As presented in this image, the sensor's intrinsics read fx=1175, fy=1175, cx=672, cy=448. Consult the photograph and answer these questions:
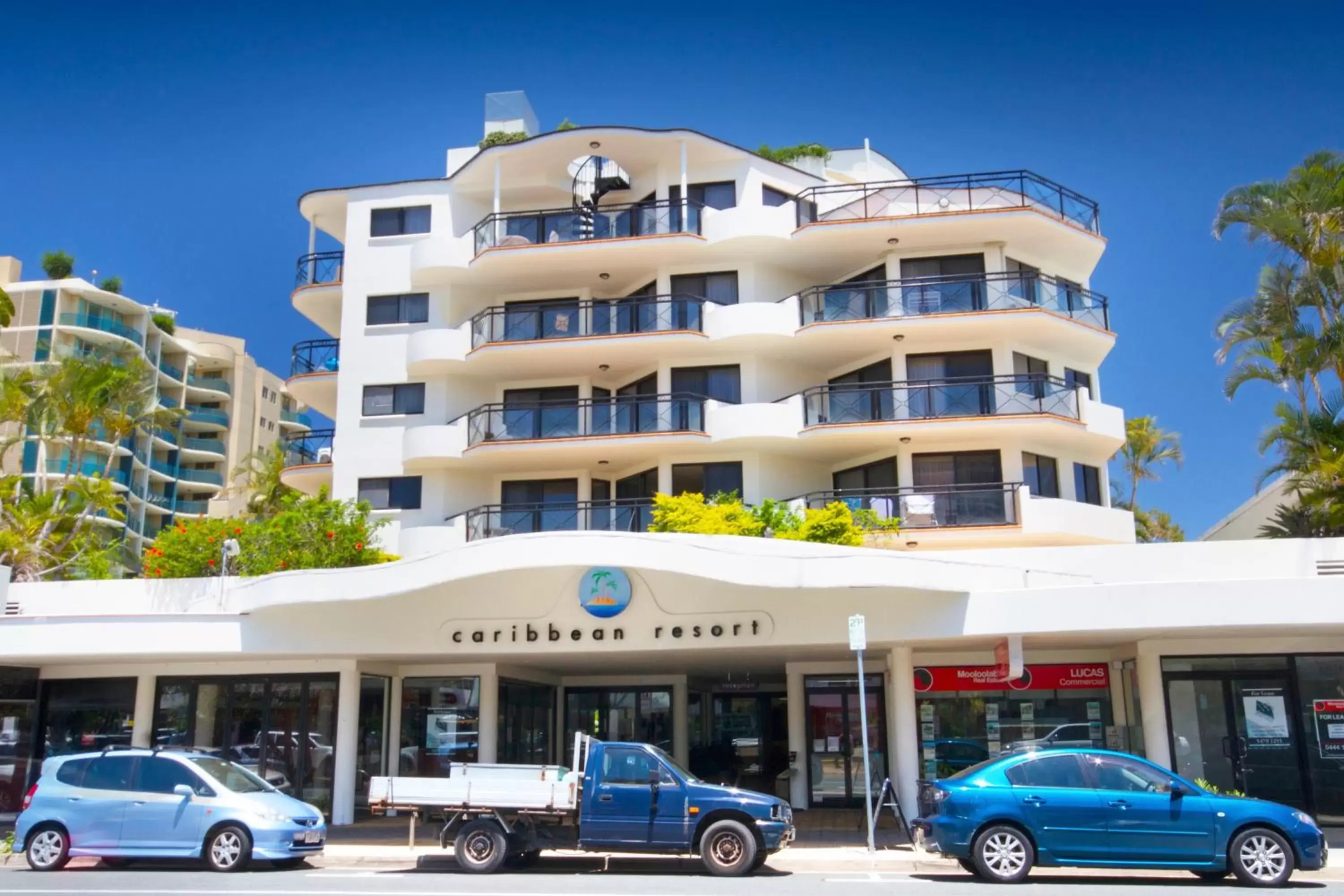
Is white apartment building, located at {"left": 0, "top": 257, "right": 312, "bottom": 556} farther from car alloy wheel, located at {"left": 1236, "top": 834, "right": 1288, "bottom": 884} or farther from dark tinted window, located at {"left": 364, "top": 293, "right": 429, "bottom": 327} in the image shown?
car alloy wheel, located at {"left": 1236, "top": 834, "right": 1288, "bottom": 884}

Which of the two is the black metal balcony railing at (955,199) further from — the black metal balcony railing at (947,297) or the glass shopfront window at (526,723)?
the glass shopfront window at (526,723)

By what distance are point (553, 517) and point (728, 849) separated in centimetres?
1758

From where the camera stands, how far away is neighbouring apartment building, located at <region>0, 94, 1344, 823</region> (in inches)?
750

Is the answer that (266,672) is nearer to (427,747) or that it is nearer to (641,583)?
(427,747)

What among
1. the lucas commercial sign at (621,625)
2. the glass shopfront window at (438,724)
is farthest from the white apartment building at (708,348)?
the lucas commercial sign at (621,625)

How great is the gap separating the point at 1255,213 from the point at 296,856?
93.1 ft

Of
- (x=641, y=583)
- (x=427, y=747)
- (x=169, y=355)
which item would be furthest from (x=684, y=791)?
(x=169, y=355)

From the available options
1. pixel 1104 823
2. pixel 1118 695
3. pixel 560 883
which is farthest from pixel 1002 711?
pixel 560 883

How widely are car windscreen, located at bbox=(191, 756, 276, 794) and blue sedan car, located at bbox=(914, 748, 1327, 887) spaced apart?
916 cm

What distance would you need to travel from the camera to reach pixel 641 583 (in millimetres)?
19422

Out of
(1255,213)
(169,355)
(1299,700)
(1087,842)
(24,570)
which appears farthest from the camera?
(169,355)

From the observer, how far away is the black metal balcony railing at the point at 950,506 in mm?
29094

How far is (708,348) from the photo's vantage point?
32.3 meters

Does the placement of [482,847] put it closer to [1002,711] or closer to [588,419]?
[1002,711]
